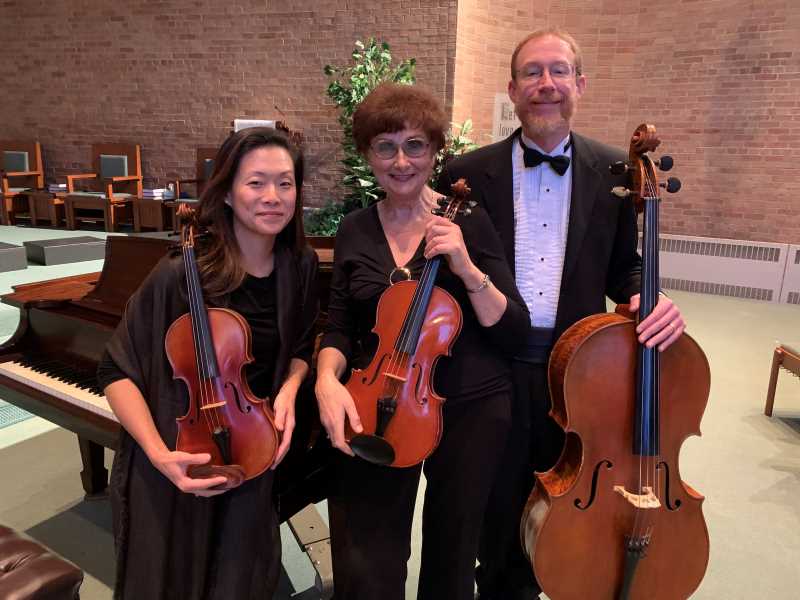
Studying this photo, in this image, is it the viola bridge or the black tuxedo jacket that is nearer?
the viola bridge

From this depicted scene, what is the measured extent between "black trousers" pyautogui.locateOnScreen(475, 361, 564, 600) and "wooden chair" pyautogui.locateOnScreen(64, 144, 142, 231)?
7.86 meters

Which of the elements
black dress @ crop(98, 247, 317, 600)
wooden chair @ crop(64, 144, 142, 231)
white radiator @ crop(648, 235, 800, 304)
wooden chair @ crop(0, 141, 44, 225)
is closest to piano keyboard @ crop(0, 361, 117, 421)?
black dress @ crop(98, 247, 317, 600)

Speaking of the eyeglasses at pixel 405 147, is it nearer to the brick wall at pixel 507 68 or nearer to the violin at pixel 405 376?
the violin at pixel 405 376

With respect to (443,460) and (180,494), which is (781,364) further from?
(180,494)

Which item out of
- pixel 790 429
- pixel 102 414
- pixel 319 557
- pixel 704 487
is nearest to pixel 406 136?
pixel 102 414

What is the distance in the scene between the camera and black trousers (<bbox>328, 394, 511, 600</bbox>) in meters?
1.35

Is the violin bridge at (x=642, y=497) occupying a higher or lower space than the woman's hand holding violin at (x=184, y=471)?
lower

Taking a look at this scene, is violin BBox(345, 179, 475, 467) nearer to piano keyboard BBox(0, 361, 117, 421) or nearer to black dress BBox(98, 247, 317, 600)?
black dress BBox(98, 247, 317, 600)

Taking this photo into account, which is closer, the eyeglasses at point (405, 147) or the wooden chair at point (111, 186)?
the eyeglasses at point (405, 147)

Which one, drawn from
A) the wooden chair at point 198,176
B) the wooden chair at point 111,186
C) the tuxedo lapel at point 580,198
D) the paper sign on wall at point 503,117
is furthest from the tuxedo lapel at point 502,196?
the wooden chair at point 111,186

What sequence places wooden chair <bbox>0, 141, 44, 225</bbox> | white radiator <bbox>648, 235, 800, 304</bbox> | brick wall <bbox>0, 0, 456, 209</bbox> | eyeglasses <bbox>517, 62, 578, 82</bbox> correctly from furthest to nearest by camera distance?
wooden chair <bbox>0, 141, 44, 225</bbox> → brick wall <bbox>0, 0, 456, 209</bbox> → white radiator <bbox>648, 235, 800, 304</bbox> → eyeglasses <bbox>517, 62, 578, 82</bbox>

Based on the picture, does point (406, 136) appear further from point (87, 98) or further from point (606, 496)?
point (87, 98)

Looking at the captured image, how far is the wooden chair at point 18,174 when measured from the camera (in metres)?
8.84

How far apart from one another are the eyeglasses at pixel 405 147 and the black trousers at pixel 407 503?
1.95 feet
